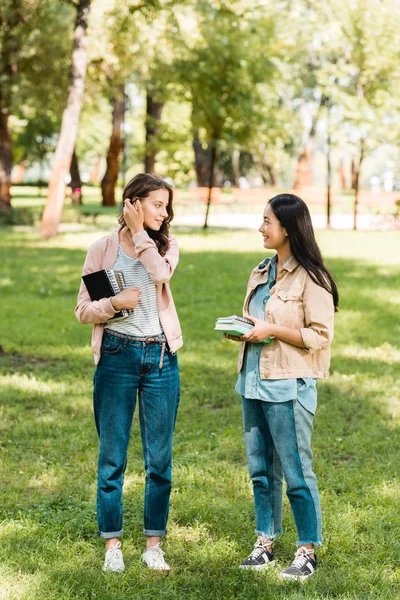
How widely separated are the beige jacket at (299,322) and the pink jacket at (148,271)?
47cm

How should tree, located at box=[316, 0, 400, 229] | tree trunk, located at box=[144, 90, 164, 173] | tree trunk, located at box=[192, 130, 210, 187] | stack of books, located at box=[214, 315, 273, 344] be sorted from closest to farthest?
stack of books, located at box=[214, 315, 273, 344] → tree, located at box=[316, 0, 400, 229] → tree trunk, located at box=[144, 90, 164, 173] → tree trunk, located at box=[192, 130, 210, 187]

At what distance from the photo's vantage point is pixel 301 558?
4.20 meters

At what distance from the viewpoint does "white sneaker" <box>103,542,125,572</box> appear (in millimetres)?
4219

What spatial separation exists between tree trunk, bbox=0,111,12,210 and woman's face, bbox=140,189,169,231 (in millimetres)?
26570

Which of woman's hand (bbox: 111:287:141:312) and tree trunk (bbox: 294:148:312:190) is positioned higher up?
tree trunk (bbox: 294:148:312:190)

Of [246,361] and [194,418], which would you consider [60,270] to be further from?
[246,361]

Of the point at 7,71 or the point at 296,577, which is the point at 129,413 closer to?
the point at 296,577

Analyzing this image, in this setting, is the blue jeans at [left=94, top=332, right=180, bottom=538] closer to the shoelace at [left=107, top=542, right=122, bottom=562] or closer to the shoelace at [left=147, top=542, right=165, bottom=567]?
the shoelace at [left=107, top=542, right=122, bottom=562]

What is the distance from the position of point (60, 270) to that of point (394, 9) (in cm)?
1700

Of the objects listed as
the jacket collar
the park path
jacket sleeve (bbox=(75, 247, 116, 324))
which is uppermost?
the jacket collar

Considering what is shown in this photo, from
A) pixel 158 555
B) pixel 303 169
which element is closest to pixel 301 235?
pixel 158 555

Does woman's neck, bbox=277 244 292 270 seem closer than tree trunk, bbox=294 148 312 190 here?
Yes

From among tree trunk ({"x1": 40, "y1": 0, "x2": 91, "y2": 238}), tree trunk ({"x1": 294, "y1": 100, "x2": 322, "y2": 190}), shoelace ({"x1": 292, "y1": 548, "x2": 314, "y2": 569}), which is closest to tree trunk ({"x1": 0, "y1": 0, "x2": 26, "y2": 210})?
tree trunk ({"x1": 40, "y1": 0, "x2": 91, "y2": 238})

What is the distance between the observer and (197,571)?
14.1 ft
